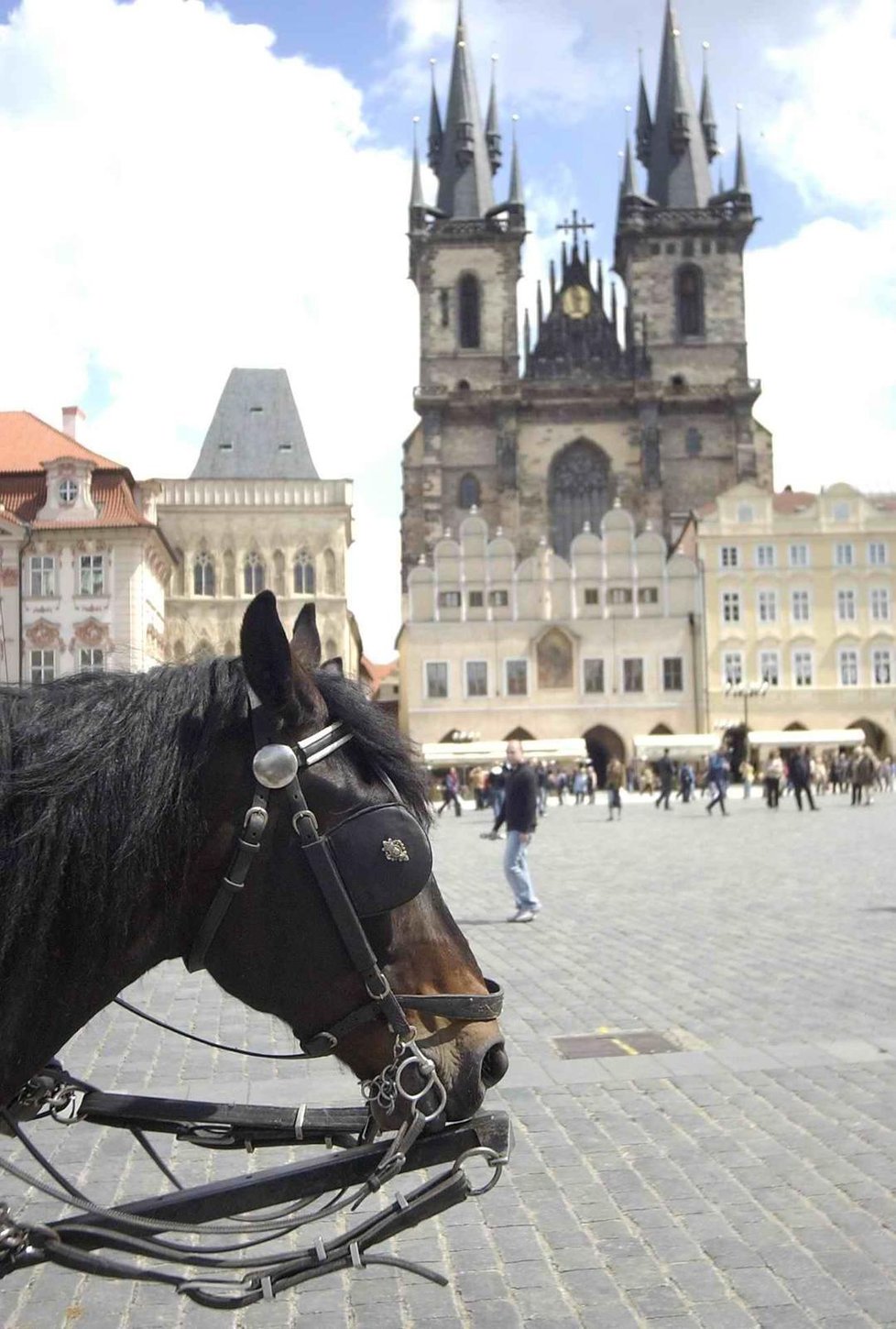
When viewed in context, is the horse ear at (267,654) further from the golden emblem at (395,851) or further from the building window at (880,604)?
the building window at (880,604)

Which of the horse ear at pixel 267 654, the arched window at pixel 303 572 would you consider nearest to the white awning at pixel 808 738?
the arched window at pixel 303 572

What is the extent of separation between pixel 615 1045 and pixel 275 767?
16.0 ft

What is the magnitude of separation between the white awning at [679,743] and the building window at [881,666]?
7.67 m

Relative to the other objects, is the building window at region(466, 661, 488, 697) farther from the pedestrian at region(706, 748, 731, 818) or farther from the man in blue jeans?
the man in blue jeans

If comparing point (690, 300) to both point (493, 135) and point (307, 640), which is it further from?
point (307, 640)

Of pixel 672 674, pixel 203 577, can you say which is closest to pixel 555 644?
pixel 672 674

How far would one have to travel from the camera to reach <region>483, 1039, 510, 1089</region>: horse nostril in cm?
199

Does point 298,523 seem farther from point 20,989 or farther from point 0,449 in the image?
point 20,989

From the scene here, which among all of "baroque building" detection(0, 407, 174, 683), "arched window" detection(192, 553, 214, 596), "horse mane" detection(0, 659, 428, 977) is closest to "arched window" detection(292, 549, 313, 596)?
"arched window" detection(192, 553, 214, 596)

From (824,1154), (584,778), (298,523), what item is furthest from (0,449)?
(824,1154)

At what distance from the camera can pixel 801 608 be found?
51812 mm

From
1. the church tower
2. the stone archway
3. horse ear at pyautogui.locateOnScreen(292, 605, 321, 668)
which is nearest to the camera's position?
horse ear at pyautogui.locateOnScreen(292, 605, 321, 668)

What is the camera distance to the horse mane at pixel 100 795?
72.7 inches

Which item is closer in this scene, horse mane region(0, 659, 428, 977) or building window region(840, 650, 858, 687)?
horse mane region(0, 659, 428, 977)
